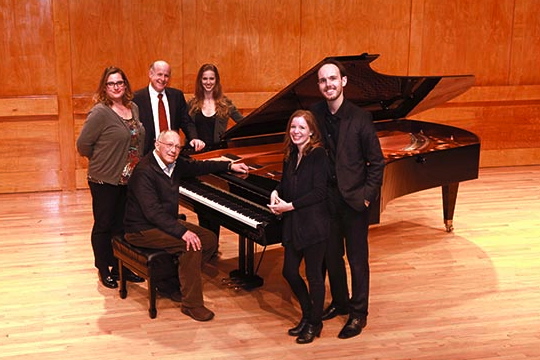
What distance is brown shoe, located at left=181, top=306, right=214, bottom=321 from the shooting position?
4562 millimetres

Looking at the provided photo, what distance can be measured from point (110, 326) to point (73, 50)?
12.8 feet

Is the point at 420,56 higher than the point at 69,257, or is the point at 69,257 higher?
the point at 420,56

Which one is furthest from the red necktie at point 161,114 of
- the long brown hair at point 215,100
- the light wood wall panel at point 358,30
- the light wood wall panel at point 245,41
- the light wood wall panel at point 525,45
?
the light wood wall panel at point 525,45

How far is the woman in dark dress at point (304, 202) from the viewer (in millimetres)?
4133

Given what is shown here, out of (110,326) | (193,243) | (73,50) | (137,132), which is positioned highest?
(73,50)

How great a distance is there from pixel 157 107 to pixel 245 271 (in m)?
1.32

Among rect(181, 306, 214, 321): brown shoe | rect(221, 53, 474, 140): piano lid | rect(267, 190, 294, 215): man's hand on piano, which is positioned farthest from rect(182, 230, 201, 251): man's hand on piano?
rect(221, 53, 474, 140): piano lid

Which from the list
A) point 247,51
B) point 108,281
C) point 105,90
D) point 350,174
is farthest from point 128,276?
point 247,51

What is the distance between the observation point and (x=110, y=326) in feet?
14.7

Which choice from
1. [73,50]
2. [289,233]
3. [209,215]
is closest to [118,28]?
[73,50]

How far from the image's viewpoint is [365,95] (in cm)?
578

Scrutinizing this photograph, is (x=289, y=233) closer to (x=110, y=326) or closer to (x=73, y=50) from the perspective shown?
(x=110, y=326)

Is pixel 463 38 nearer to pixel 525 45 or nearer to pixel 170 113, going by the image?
pixel 525 45

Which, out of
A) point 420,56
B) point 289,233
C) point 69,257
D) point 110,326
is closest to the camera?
point 289,233
